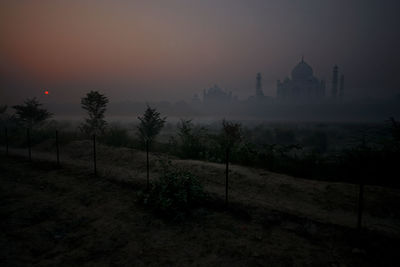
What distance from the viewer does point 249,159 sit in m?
9.47

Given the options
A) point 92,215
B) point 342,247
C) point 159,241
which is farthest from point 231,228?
point 92,215

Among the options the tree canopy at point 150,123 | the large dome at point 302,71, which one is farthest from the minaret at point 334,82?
the tree canopy at point 150,123

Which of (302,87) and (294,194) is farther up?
(302,87)

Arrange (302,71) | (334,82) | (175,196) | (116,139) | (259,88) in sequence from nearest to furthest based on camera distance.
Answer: (175,196), (116,139), (302,71), (334,82), (259,88)

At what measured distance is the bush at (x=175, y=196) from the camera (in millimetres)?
4818

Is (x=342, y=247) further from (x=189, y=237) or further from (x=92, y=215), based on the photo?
(x=92, y=215)

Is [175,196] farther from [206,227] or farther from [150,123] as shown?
[150,123]

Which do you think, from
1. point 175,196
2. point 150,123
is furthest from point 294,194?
point 150,123

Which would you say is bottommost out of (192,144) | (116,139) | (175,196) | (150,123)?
(175,196)

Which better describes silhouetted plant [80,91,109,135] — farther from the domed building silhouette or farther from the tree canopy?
the domed building silhouette

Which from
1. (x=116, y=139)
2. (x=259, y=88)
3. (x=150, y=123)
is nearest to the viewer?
(x=116, y=139)

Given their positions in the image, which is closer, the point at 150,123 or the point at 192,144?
the point at 192,144

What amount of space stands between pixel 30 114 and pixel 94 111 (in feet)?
26.8

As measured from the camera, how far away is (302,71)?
4584 inches
